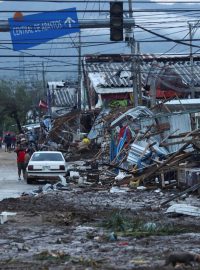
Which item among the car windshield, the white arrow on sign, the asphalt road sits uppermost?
the white arrow on sign

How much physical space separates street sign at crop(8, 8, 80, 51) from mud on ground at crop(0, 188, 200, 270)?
5545 millimetres

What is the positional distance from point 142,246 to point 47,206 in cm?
775

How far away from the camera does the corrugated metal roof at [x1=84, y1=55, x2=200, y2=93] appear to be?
56.1 metres

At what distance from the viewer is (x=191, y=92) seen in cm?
4938

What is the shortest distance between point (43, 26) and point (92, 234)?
451 inches

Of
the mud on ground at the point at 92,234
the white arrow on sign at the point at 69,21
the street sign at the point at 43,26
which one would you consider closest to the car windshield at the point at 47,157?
the street sign at the point at 43,26

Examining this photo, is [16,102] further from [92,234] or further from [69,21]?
[92,234]

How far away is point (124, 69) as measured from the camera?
58.8m

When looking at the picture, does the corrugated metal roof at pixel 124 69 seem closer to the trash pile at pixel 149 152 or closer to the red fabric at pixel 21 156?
the trash pile at pixel 149 152

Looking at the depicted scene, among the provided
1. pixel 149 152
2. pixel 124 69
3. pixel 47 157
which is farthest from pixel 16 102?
pixel 149 152

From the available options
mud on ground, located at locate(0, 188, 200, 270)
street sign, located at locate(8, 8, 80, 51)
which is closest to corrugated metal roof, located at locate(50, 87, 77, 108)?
street sign, located at locate(8, 8, 80, 51)

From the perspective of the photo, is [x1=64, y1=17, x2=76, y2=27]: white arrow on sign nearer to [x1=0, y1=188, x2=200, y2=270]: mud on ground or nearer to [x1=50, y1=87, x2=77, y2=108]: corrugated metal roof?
[x1=0, y1=188, x2=200, y2=270]: mud on ground

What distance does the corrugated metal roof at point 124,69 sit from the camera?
5608 centimetres

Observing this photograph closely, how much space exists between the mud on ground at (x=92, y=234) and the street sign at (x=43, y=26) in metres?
5.55
